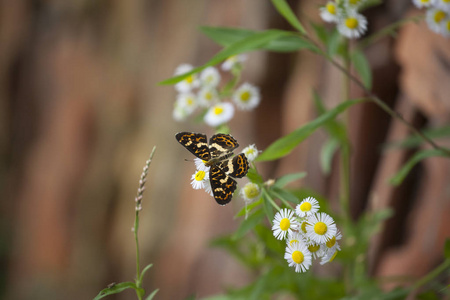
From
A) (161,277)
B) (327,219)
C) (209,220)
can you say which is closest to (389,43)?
(327,219)

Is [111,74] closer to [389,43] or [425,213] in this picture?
[389,43]

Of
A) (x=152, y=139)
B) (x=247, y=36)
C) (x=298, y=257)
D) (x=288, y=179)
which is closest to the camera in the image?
(x=298, y=257)

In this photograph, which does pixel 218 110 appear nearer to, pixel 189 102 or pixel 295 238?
pixel 189 102

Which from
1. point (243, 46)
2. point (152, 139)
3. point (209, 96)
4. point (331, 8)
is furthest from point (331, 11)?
point (152, 139)

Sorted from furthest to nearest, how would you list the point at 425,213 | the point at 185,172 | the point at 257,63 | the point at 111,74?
the point at 111,74 → the point at 185,172 → the point at 257,63 → the point at 425,213

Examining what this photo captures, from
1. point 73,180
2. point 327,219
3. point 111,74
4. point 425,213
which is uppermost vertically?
point 111,74
